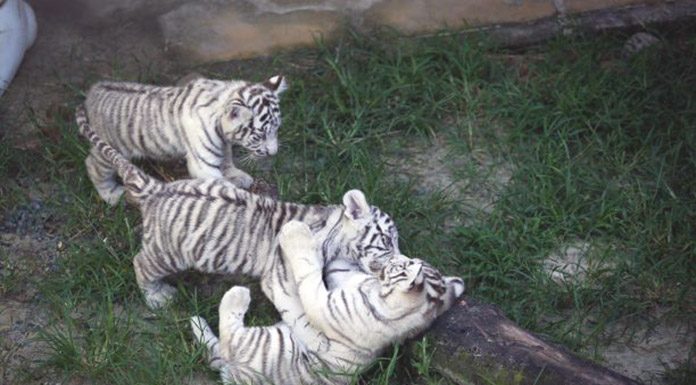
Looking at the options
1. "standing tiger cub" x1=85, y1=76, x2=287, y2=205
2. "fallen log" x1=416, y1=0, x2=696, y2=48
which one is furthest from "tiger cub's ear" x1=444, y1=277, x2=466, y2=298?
"fallen log" x1=416, y1=0, x2=696, y2=48

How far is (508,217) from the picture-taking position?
5445 millimetres

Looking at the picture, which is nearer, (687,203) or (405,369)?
(405,369)

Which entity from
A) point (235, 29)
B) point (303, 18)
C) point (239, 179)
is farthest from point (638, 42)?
point (239, 179)

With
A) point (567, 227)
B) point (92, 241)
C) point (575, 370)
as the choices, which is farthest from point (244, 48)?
point (575, 370)

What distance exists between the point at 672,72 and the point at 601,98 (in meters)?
0.46

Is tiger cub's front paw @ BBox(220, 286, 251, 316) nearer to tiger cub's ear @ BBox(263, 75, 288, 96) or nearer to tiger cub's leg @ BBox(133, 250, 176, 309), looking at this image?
tiger cub's leg @ BBox(133, 250, 176, 309)

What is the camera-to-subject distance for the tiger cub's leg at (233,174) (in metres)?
5.34

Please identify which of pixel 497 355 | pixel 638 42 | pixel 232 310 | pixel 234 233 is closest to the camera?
pixel 497 355

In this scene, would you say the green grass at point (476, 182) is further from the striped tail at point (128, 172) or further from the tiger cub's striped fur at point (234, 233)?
the striped tail at point (128, 172)

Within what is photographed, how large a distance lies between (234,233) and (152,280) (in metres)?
0.43

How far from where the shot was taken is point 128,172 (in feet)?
16.1

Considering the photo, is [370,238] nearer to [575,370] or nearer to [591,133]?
[575,370]

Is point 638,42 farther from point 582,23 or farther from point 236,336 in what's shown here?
point 236,336

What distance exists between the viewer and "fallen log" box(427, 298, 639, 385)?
4.14 meters
